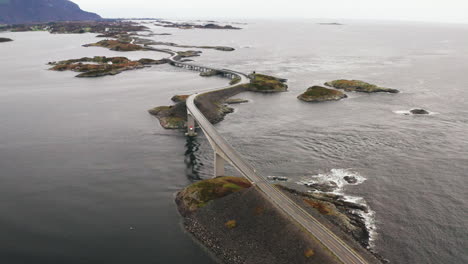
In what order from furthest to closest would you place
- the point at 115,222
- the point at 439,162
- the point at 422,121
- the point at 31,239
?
1. the point at 422,121
2. the point at 439,162
3. the point at 115,222
4. the point at 31,239

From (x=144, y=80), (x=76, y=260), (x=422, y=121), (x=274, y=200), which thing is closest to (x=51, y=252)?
(x=76, y=260)

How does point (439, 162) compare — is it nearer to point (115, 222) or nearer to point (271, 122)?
point (271, 122)

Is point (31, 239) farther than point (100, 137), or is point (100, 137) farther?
point (100, 137)

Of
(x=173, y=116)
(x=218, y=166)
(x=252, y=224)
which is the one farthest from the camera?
(x=173, y=116)

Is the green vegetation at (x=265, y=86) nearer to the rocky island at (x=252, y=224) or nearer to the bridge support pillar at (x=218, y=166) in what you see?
the bridge support pillar at (x=218, y=166)

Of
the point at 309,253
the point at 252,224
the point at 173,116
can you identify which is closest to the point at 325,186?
the point at 252,224

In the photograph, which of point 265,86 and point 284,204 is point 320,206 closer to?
point 284,204

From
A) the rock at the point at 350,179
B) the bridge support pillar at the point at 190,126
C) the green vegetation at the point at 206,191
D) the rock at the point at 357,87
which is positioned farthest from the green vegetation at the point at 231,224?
the rock at the point at 357,87

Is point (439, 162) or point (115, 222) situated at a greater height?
point (439, 162)

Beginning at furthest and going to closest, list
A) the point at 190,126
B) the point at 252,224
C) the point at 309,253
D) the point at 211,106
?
1. the point at 211,106
2. the point at 190,126
3. the point at 252,224
4. the point at 309,253
